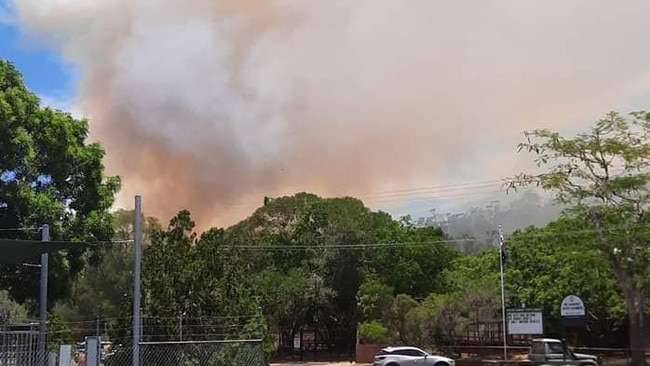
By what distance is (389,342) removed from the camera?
45.2m

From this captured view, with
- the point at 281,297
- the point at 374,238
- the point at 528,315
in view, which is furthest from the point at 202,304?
the point at 374,238

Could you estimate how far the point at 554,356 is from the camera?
107 ft

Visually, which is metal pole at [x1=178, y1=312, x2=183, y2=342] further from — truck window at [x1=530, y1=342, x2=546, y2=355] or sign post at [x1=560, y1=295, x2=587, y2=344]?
sign post at [x1=560, y1=295, x2=587, y2=344]

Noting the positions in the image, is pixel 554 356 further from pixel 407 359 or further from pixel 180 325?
pixel 180 325

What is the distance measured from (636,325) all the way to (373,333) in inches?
620

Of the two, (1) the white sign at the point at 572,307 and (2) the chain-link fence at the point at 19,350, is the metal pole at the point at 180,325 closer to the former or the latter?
(2) the chain-link fence at the point at 19,350

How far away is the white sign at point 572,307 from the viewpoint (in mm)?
36781

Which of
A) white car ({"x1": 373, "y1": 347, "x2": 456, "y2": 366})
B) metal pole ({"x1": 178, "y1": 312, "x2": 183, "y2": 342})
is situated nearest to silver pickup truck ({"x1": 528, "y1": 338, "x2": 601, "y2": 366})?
white car ({"x1": 373, "y1": 347, "x2": 456, "y2": 366})

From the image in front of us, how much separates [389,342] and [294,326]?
1051cm

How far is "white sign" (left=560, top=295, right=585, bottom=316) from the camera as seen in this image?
36.8m

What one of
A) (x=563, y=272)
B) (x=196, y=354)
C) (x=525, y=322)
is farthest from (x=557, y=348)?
(x=196, y=354)

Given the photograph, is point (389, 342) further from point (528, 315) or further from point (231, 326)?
point (231, 326)

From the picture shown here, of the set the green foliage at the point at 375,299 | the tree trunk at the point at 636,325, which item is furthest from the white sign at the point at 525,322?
the green foliage at the point at 375,299

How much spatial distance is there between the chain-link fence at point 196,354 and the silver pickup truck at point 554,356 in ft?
52.0
